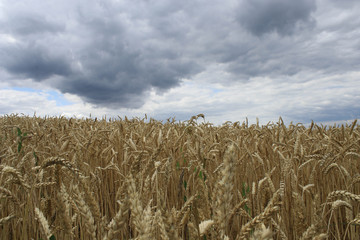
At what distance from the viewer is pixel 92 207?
98cm

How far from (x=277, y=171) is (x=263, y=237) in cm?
262

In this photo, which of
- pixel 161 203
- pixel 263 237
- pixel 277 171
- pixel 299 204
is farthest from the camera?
pixel 277 171

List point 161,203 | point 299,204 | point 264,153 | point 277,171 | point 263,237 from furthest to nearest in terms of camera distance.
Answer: point 264,153 → point 277,171 → point 299,204 → point 161,203 → point 263,237

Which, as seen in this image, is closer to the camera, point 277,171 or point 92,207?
point 92,207

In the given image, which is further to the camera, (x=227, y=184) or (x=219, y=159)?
(x=219, y=159)

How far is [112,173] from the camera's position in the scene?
340cm

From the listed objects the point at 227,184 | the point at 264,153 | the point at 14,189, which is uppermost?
the point at 227,184

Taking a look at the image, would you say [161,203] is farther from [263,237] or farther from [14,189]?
[14,189]

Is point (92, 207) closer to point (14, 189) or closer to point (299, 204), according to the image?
point (299, 204)

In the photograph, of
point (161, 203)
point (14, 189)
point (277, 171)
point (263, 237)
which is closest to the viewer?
point (263, 237)

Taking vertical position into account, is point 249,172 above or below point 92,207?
below

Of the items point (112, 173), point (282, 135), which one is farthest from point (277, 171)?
point (112, 173)

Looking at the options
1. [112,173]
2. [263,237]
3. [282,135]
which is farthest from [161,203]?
[282,135]

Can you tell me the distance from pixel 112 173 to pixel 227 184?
299 centimetres
